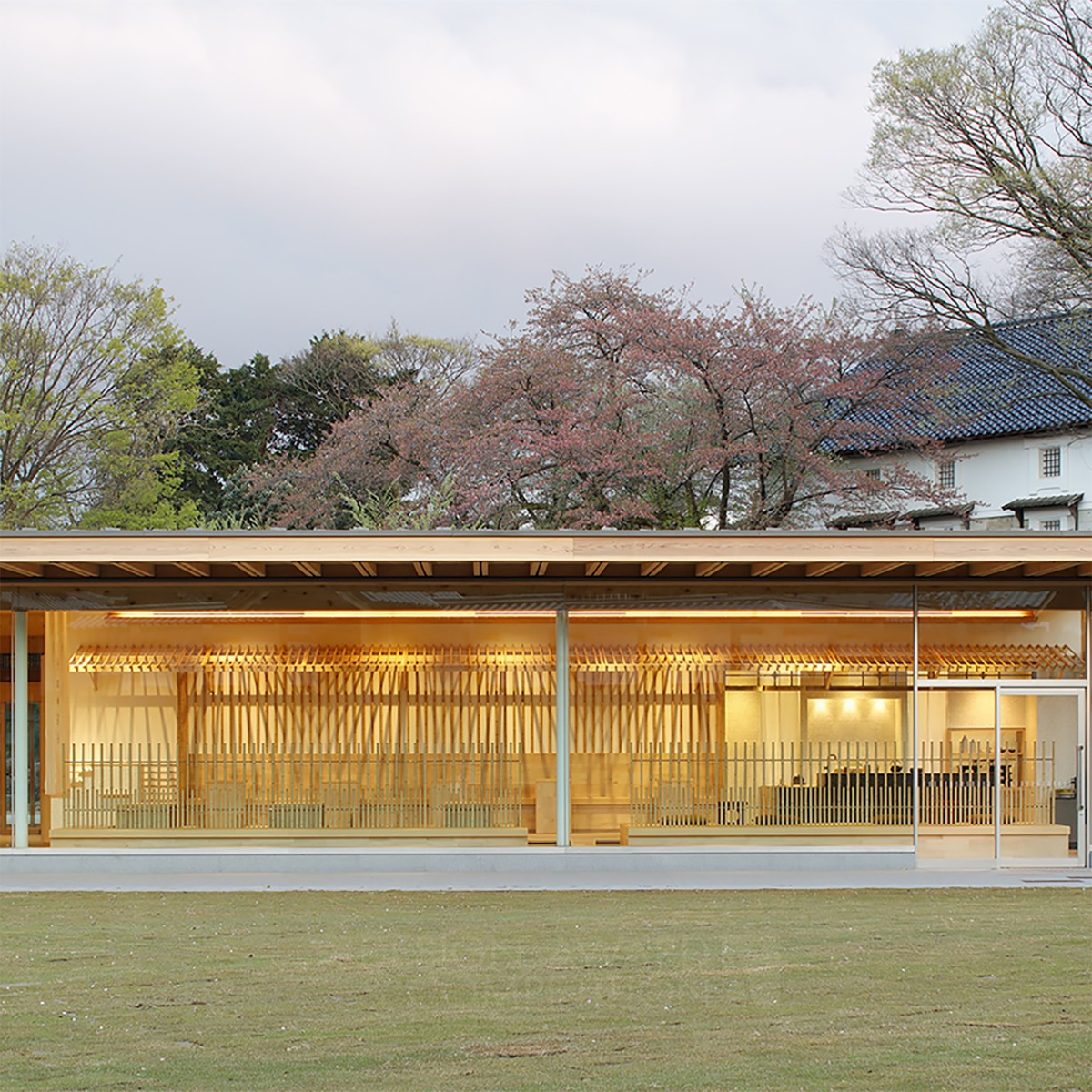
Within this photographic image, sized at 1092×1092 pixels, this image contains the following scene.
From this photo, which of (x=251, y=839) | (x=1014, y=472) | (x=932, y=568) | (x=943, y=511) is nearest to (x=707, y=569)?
(x=932, y=568)

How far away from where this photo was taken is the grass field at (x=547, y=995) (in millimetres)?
7062

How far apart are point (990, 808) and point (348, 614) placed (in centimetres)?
→ 724

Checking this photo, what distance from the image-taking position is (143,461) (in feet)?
120

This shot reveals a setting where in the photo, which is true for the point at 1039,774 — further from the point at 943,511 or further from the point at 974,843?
the point at 943,511

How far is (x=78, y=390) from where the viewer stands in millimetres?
35500

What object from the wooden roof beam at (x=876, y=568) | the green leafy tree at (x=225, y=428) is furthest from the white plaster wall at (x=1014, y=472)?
the wooden roof beam at (x=876, y=568)

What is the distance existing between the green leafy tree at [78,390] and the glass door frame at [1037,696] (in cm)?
2406

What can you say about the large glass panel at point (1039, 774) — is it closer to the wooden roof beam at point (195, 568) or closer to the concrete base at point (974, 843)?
the concrete base at point (974, 843)

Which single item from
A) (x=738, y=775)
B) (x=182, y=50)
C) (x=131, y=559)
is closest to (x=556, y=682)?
(x=738, y=775)

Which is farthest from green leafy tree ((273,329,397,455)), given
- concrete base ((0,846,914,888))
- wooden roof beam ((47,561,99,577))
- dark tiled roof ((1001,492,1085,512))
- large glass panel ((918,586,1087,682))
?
large glass panel ((918,586,1087,682))

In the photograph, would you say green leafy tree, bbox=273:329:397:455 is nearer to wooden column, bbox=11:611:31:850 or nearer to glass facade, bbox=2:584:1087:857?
wooden column, bbox=11:611:31:850

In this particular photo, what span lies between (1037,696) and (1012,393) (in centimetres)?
2771

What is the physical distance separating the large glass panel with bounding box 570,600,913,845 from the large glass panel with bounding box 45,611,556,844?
61cm

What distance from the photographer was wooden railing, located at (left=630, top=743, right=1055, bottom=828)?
52.5 feet
